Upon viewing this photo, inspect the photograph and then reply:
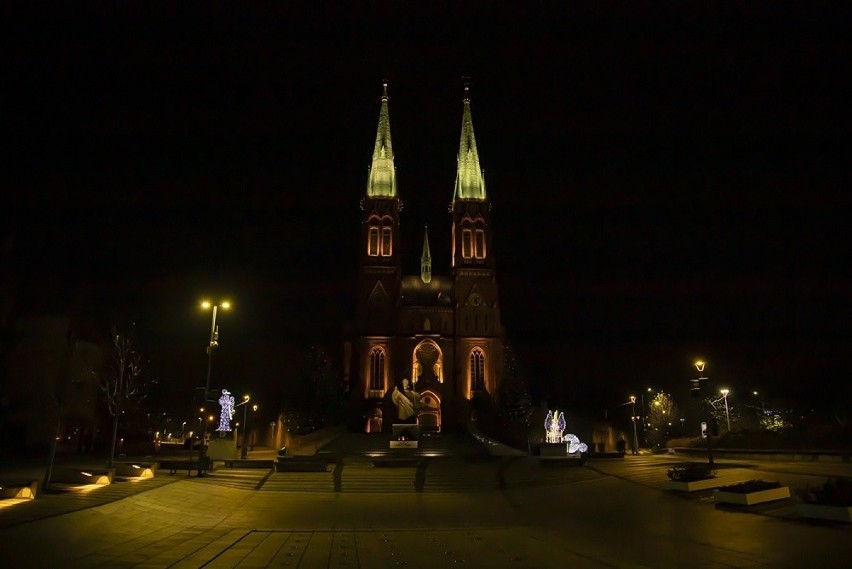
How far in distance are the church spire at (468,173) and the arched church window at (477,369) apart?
68.7 feet

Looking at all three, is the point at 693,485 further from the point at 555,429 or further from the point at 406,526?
the point at 555,429

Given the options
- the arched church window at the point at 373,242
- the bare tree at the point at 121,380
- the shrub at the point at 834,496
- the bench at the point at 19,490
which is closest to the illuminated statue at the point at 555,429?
the bare tree at the point at 121,380

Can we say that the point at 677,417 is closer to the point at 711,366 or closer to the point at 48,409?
the point at 711,366

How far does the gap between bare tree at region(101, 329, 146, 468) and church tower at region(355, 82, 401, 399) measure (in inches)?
1132

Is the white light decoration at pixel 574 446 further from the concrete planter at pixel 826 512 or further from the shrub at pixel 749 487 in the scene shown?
the concrete planter at pixel 826 512

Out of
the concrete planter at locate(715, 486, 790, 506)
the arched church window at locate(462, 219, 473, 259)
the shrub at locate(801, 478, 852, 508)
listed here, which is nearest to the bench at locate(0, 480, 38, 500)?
the concrete planter at locate(715, 486, 790, 506)

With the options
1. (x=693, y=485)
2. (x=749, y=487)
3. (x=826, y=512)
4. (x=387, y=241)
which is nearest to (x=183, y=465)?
(x=693, y=485)

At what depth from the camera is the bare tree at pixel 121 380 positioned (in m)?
24.9

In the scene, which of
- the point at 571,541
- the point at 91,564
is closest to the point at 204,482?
the point at 91,564

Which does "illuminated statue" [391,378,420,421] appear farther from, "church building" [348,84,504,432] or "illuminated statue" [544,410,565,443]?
"church building" [348,84,504,432]

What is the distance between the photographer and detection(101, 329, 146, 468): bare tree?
24.9m

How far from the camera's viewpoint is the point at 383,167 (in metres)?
75.9

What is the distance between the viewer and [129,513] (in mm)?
13469

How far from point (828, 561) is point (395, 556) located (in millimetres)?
6951
